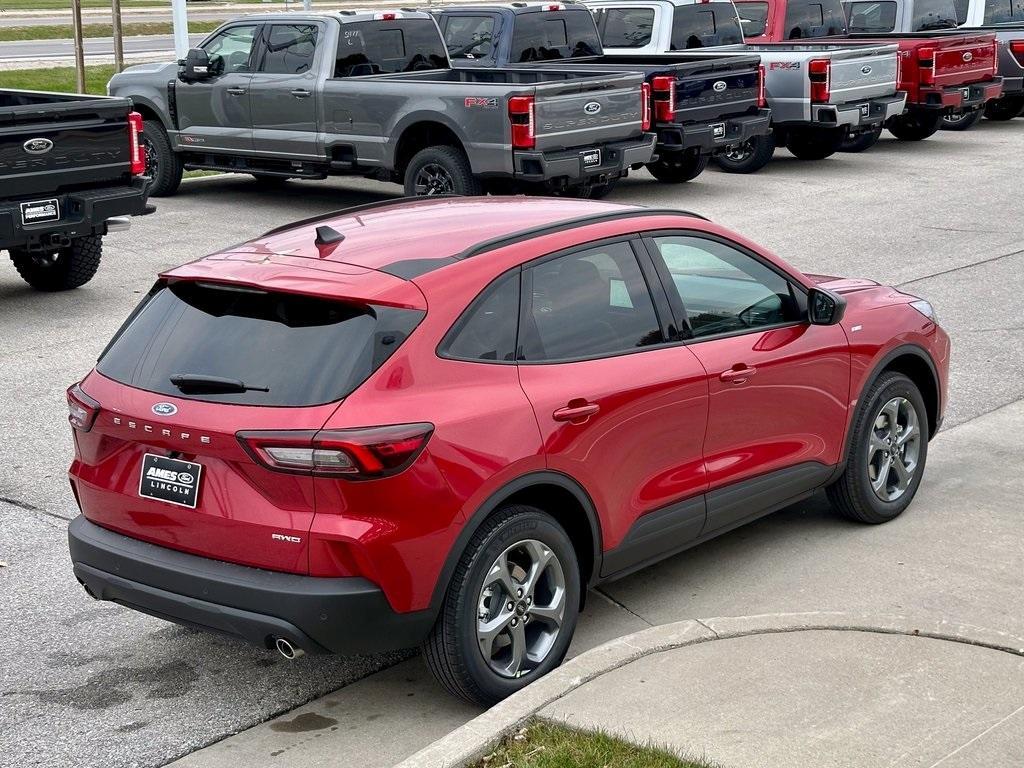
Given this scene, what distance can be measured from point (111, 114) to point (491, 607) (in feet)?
24.0

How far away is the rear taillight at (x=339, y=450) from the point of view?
4348 mm

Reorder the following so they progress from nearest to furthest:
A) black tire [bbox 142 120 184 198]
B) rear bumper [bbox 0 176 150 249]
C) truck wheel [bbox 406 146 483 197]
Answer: rear bumper [bbox 0 176 150 249]
truck wheel [bbox 406 146 483 197]
black tire [bbox 142 120 184 198]

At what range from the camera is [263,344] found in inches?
184

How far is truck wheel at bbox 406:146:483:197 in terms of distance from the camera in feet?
47.6

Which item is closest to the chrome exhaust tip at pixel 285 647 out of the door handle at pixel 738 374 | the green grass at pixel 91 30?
the door handle at pixel 738 374

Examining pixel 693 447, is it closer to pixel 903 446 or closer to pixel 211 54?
pixel 903 446

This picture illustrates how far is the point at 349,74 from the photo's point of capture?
51.4 feet

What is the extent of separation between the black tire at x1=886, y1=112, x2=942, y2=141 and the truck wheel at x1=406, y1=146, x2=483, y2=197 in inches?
360

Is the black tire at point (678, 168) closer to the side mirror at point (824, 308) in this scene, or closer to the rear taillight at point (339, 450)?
the side mirror at point (824, 308)

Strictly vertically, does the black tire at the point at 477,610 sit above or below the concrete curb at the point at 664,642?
above

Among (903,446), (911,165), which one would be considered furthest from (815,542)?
(911,165)

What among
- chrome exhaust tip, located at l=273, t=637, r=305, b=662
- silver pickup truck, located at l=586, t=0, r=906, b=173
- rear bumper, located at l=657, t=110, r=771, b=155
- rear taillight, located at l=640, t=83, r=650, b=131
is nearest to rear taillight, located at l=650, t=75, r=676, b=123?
rear bumper, located at l=657, t=110, r=771, b=155

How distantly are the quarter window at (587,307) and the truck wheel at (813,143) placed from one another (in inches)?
564

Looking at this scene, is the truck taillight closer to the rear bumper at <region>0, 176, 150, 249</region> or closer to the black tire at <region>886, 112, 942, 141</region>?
the rear bumper at <region>0, 176, 150, 249</region>
